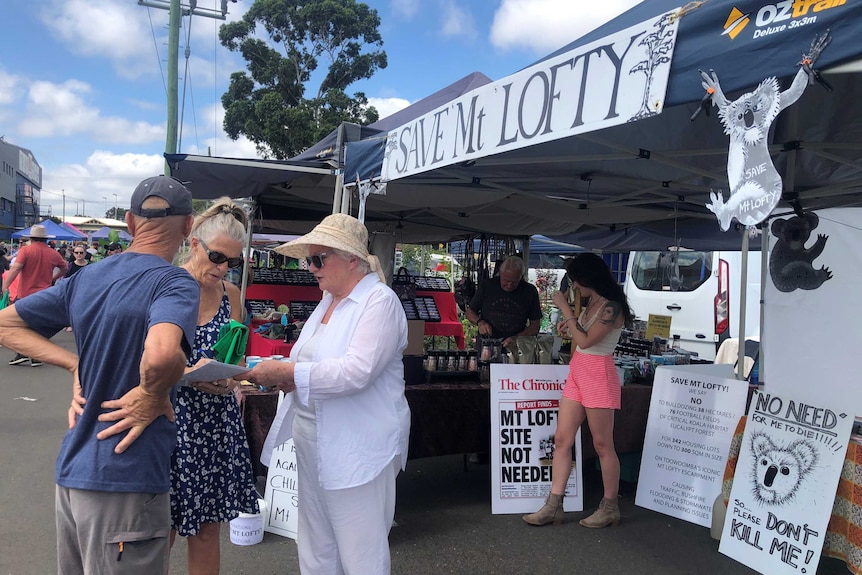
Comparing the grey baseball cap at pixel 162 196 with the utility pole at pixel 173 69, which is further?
the utility pole at pixel 173 69

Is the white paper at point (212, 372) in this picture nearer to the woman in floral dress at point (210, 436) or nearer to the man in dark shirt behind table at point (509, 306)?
the woman in floral dress at point (210, 436)

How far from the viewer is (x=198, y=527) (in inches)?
88.6

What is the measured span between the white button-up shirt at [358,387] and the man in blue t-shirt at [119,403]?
531 millimetres

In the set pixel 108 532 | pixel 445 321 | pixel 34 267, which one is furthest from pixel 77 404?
pixel 34 267

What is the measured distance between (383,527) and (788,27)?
1.98 metres

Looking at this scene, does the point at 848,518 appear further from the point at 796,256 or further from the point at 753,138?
the point at 753,138

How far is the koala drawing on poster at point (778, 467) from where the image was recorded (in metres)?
2.92

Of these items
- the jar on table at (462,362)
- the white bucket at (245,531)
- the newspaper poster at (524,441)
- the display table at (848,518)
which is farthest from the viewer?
the jar on table at (462,362)

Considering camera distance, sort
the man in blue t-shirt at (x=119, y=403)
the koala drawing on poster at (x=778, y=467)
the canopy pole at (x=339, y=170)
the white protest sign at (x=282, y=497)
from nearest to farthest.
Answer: the man in blue t-shirt at (x=119, y=403) → the koala drawing on poster at (x=778, y=467) → the white protest sign at (x=282, y=497) → the canopy pole at (x=339, y=170)

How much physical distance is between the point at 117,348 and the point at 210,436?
85 centimetres

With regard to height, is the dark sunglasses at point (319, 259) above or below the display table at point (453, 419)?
above

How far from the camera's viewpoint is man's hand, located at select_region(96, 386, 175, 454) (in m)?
1.49

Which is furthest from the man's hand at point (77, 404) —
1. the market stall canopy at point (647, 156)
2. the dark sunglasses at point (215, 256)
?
the market stall canopy at point (647, 156)

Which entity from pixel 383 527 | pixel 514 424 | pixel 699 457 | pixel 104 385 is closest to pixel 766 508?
pixel 699 457
